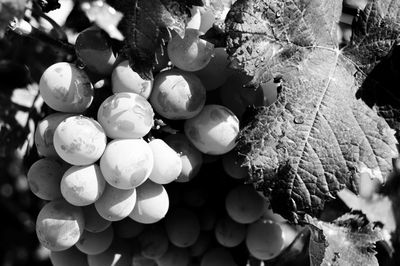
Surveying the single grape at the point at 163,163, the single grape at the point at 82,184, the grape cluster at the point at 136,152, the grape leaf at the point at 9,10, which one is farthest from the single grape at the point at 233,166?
the grape leaf at the point at 9,10

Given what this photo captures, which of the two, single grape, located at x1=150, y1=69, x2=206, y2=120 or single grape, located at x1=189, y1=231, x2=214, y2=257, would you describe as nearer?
single grape, located at x1=150, y1=69, x2=206, y2=120

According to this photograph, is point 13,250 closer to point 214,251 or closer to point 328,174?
point 214,251

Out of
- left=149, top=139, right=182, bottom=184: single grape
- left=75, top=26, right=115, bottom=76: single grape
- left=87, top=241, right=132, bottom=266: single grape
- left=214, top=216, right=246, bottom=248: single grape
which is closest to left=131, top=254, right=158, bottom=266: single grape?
left=87, top=241, right=132, bottom=266: single grape

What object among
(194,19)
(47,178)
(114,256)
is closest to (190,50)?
(194,19)

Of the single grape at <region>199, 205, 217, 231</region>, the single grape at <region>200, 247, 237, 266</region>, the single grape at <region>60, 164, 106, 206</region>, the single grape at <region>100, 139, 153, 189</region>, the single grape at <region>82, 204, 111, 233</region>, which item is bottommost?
the single grape at <region>200, 247, 237, 266</region>

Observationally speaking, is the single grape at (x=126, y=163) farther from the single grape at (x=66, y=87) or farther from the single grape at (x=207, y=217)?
the single grape at (x=207, y=217)

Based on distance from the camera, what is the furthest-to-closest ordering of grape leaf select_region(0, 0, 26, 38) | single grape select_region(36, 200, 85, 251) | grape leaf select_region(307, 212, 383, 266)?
grape leaf select_region(307, 212, 383, 266) → single grape select_region(36, 200, 85, 251) → grape leaf select_region(0, 0, 26, 38)

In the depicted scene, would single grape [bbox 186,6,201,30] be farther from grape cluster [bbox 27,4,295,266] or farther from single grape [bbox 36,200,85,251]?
single grape [bbox 36,200,85,251]
